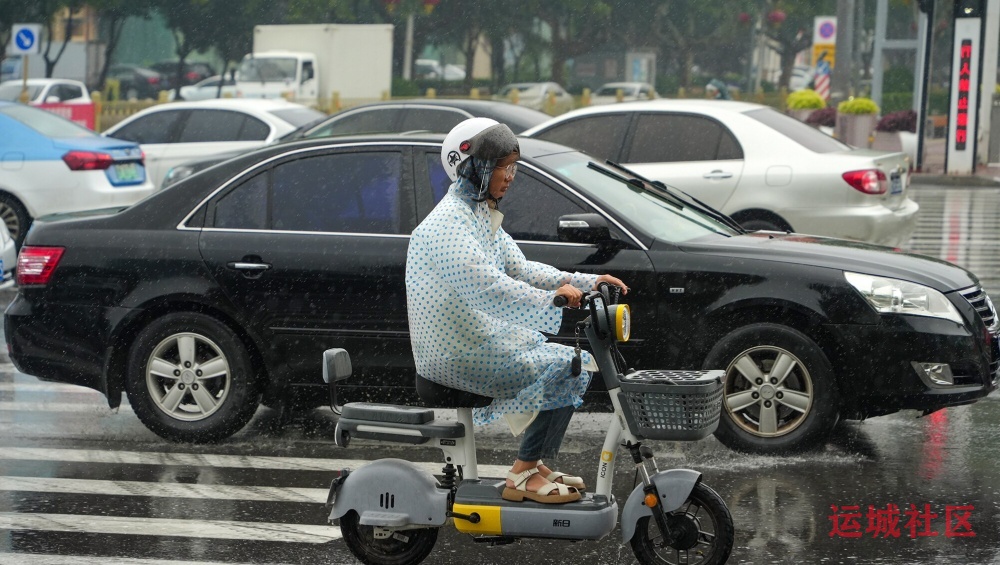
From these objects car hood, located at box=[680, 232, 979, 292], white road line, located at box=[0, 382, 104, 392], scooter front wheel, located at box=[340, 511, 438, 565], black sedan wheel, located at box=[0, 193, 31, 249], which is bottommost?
white road line, located at box=[0, 382, 104, 392]

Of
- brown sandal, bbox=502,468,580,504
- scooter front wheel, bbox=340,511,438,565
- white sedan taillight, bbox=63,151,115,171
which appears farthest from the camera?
white sedan taillight, bbox=63,151,115,171

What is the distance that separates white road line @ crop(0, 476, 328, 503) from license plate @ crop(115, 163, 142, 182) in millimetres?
8312

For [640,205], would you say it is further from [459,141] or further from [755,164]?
[755,164]

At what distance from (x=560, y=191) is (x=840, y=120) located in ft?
85.6

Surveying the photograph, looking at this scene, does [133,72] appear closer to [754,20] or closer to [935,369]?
[754,20]

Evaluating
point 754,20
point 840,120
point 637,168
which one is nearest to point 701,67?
point 754,20

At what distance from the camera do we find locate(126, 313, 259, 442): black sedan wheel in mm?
7188

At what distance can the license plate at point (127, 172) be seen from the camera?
1457 centimetres

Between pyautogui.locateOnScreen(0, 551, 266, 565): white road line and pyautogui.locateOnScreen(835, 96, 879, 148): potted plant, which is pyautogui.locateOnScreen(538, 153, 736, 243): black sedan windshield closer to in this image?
pyautogui.locateOnScreen(0, 551, 266, 565): white road line

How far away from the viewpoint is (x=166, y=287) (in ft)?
23.7

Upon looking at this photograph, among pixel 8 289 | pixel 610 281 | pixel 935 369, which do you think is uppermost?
pixel 610 281

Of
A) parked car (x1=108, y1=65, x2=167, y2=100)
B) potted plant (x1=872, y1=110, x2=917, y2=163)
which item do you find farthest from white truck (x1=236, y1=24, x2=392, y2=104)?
parked car (x1=108, y1=65, x2=167, y2=100)

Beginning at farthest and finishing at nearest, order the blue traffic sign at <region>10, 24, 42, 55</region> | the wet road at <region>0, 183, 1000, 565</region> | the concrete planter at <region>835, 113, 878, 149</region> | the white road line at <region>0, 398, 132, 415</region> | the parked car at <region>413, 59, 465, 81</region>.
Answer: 1. the parked car at <region>413, 59, 465, 81</region>
2. the concrete planter at <region>835, 113, 878, 149</region>
3. the blue traffic sign at <region>10, 24, 42, 55</region>
4. the white road line at <region>0, 398, 132, 415</region>
5. the wet road at <region>0, 183, 1000, 565</region>

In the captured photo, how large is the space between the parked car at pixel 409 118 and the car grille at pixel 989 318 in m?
8.33
